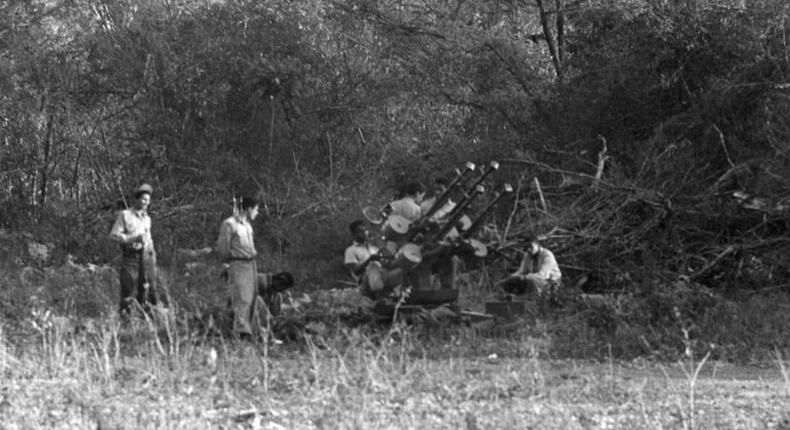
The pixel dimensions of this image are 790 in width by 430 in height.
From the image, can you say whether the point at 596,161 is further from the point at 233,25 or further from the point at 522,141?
the point at 233,25

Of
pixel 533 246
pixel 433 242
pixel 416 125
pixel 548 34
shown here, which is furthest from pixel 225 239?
pixel 416 125

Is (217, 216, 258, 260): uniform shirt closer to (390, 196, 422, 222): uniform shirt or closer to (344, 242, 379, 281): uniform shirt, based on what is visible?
(344, 242, 379, 281): uniform shirt

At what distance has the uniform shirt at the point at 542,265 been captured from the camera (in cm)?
1548

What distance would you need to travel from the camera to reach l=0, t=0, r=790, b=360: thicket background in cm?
1761

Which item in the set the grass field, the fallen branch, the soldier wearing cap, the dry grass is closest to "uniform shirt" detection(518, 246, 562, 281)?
the fallen branch

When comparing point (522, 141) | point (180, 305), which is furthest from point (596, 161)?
point (180, 305)

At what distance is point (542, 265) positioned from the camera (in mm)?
15609

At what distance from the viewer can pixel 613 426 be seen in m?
8.27

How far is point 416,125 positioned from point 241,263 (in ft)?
A: 46.6

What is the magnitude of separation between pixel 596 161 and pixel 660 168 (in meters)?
2.07

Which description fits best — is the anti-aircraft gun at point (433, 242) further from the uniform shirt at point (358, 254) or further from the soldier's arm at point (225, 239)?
the soldier's arm at point (225, 239)

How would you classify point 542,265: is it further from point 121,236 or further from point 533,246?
point 121,236

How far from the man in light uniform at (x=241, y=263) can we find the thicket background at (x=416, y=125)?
3.99 m

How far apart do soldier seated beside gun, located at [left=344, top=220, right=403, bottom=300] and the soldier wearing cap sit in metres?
2.28
